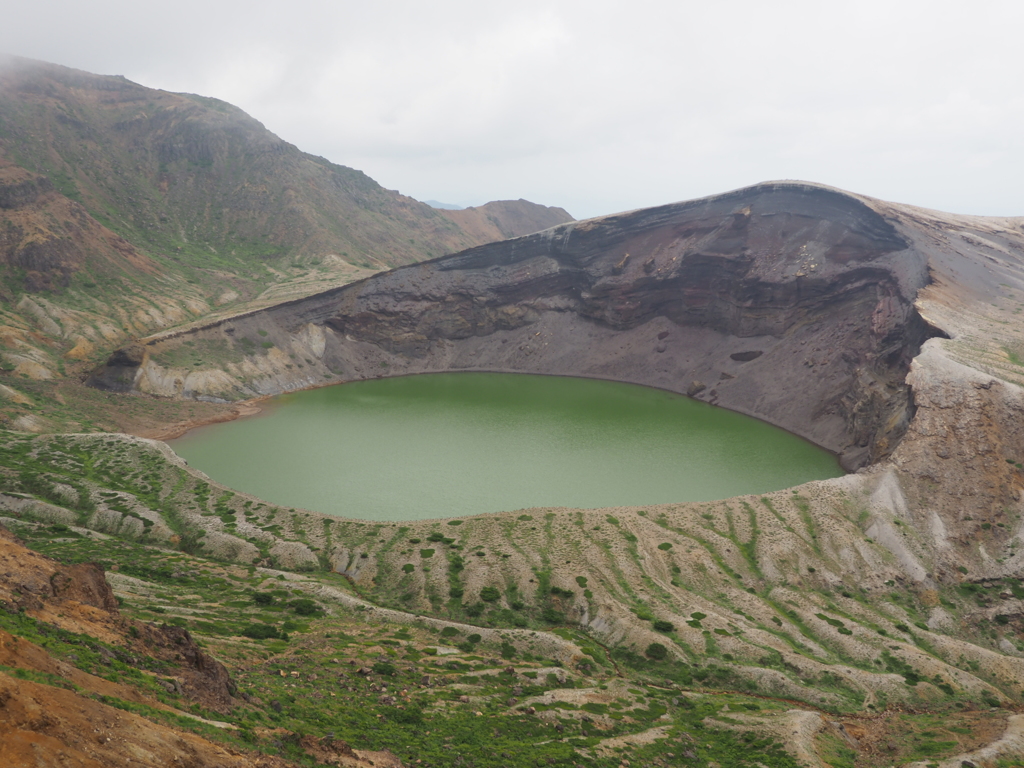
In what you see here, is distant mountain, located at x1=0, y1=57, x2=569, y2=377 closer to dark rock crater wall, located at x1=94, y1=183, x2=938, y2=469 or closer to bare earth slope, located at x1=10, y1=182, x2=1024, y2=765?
bare earth slope, located at x1=10, y1=182, x2=1024, y2=765

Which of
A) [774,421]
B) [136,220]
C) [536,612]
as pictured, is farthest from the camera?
[136,220]

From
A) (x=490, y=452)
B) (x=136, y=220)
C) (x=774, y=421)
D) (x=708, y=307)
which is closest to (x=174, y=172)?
(x=136, y=220)

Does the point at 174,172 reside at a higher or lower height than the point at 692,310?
higher

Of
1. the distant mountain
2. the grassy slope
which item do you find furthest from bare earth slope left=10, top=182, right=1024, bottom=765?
the distant mountain

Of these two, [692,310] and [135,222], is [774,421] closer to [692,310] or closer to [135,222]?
[692,310]

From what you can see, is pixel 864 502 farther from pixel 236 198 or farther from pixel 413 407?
pixel 236 198

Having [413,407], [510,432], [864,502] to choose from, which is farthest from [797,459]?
[413,407]

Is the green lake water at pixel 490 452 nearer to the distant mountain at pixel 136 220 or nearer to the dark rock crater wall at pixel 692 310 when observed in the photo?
the dark rock crater wall at pixel 692 310
